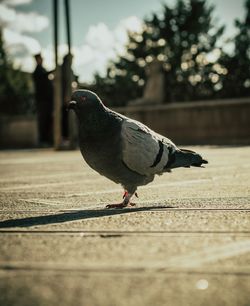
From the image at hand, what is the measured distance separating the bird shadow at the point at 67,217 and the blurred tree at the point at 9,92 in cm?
4402

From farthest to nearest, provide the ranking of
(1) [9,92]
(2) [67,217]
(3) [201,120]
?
1. (1) [9,92]
2. (3) [201,120]
3. (2) [67,217]

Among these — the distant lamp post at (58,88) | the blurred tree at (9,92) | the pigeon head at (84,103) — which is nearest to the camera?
the pigeon head at (84,103)

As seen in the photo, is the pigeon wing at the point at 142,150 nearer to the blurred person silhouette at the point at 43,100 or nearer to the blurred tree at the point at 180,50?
the blurred person silhouette at the point at 43,100

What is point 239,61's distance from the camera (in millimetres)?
52375

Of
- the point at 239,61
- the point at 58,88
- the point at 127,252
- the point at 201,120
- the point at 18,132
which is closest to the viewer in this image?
the point at 127,252

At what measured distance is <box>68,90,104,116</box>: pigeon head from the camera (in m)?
3.83

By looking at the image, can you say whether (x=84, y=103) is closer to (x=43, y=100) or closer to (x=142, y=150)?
(x=142, y=150)

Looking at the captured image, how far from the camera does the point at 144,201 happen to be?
4.23 meters

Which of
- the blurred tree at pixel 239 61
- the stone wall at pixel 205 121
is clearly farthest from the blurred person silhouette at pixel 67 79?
the blurred tree at pixel 239 61

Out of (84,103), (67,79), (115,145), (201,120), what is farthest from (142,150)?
(201,120)

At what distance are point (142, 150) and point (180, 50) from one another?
2130 inches

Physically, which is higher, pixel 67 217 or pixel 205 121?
pixel 67 217

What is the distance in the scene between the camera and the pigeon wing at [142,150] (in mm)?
3781

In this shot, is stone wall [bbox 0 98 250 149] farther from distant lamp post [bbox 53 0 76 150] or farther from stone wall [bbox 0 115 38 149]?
distant lamp post [bbox 53 0 76 150]
